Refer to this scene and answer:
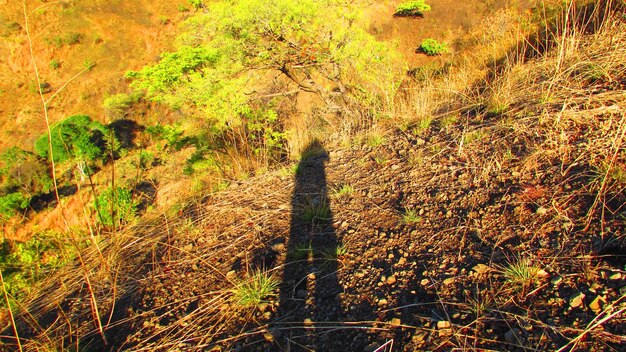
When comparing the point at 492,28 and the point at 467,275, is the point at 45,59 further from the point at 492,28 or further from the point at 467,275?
the point at 467,275

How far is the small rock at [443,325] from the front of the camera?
1.29 meters

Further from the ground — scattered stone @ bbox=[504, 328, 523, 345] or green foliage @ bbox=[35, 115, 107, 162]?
scattered stone @ bbox=[504, 328, 523, 345]

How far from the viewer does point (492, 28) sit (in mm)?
5633

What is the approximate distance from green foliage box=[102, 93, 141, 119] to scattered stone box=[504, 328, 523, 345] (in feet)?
83.3

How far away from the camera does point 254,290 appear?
1.73 meters

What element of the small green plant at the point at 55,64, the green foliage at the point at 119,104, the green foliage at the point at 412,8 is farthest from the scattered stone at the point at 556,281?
the small green plant at the point at 55,64

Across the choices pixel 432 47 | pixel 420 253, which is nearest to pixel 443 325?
pixel 420 253

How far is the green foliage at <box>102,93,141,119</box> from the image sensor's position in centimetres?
2165

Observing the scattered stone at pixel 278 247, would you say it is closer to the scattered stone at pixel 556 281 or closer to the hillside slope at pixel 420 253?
the hillside slope at pixel 420 253

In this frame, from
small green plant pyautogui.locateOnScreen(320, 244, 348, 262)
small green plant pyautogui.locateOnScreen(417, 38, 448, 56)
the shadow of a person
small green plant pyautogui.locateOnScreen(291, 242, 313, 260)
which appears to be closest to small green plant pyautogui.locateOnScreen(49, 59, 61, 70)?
small green plant pyautogui.locateOnScreen(417, 38, 448, 56)

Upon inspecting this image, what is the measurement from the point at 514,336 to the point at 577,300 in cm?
30

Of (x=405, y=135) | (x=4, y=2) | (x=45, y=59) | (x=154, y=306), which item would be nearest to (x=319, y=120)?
(x=405, y=135)

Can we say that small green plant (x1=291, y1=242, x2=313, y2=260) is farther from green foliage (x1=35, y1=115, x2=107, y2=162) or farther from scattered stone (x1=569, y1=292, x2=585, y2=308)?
green foliage (x1=35, y1=115, x2=107, y2=162)

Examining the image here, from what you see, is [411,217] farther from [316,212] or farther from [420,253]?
[316,212]
